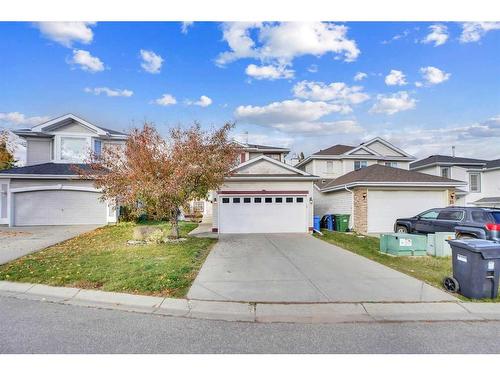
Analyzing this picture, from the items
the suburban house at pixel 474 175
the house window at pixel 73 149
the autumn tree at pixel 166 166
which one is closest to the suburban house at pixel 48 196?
the house window at pixel 73 149

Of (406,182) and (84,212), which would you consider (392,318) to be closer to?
(406,182)

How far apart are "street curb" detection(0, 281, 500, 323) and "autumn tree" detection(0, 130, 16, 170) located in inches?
1226

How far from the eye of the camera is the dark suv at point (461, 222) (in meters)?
9.06

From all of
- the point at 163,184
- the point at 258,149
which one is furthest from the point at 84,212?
the point at 258,149

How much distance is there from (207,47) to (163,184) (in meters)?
7.19

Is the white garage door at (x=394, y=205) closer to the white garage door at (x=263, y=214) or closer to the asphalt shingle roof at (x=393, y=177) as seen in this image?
the asphalt shingle roof at (x=393, y=177)

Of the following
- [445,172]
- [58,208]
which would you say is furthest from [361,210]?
[58,208]

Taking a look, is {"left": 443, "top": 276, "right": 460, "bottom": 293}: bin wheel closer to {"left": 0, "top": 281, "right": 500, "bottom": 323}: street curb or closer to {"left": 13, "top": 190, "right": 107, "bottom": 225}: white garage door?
{"left": 0, "top": 281, "right": 500, "bottom": 323}: street curb

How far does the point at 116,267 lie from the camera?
22.8ft

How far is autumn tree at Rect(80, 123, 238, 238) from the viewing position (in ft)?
32.6

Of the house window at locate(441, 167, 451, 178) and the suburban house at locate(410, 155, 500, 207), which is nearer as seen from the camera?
Result: the suburban house at locate(410, 155, 500, 207)

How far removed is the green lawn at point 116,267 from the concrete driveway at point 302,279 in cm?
53

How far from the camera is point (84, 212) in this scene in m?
17.2

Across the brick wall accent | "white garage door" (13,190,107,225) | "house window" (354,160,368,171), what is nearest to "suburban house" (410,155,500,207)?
"house window" (354,160,368,171)
